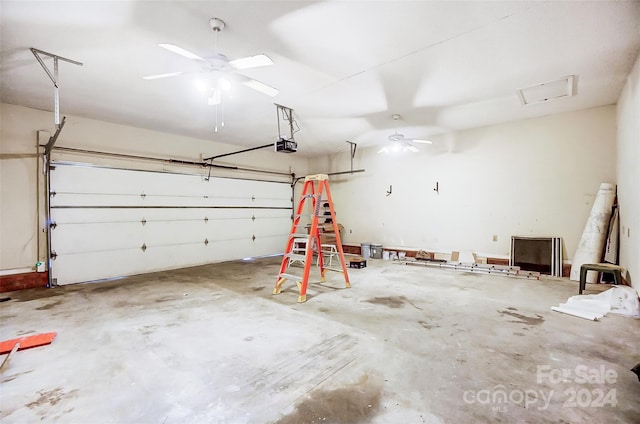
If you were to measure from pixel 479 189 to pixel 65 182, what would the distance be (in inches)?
319

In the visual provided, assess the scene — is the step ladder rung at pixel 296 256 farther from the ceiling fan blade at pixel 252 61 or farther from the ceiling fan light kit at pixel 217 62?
the ceiling fan blade at pixel 252 61

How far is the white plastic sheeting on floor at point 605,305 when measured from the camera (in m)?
3.16

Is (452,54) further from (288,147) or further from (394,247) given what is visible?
(394,247)

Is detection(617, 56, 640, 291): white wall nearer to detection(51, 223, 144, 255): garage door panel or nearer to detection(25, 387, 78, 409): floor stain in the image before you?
detection(25, 387, 78, 409): floor stain

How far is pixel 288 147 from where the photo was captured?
187 inches

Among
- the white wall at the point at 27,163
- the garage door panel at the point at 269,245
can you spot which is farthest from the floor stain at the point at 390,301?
the white wall at the point at 27,163

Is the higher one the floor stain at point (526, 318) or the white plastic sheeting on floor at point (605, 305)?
the white plastic sheeting on floor at point (605, 305)

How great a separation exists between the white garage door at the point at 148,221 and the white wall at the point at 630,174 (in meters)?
7.27

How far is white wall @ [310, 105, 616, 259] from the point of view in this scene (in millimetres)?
5074

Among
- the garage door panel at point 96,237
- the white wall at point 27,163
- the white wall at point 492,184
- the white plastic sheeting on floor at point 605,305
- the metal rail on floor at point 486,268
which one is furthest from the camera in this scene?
the metal rail on floor at point 486,268

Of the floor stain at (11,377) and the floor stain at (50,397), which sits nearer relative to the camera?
the floor stain at (50,397)

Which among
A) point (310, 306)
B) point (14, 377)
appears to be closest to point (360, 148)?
point (310, 306)

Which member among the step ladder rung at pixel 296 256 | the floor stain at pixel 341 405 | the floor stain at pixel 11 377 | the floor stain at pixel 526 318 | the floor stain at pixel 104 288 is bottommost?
the floor stain at pixel 104 288

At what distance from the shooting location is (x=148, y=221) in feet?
19.7
